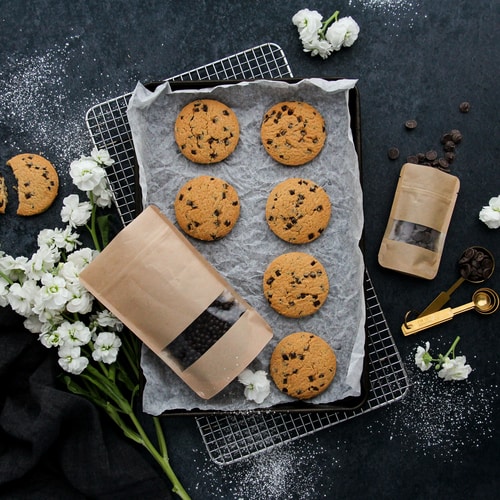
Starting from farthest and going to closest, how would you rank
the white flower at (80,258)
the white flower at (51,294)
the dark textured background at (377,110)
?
the dark textured background at (377,110)
the white flower at (80,258)
the white flower at (51,294)

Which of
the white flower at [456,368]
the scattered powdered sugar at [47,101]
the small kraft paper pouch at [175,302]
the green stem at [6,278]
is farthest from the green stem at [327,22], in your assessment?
the green stem at [6,278]

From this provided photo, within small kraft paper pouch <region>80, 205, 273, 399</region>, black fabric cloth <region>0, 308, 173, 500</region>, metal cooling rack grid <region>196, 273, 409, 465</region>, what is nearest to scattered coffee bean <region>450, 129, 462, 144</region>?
metal cooling rack grid <region>196, 273, 409, 465</region>

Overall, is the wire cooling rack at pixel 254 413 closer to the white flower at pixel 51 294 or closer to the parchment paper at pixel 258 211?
the parchment paper at pixel 258 211

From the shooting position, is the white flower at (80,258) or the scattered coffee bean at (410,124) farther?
the scattered coffee bean at (410,124)

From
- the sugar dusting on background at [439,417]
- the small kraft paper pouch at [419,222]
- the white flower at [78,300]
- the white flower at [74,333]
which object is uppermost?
the white flower at [78,300]

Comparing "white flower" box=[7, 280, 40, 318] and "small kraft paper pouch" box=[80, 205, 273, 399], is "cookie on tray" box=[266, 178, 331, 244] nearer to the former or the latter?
"small kraft paper pouch" box=[80, 205, 273, 399]

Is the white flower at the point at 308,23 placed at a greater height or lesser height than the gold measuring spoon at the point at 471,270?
greater

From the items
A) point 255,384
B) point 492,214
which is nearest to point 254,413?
point 255,384
